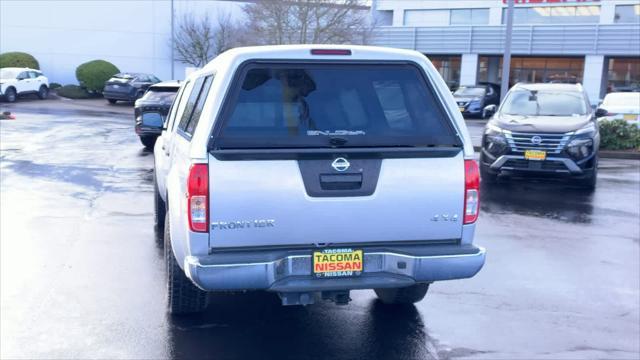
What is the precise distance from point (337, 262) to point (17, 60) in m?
37.1

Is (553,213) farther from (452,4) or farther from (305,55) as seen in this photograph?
(452,4)

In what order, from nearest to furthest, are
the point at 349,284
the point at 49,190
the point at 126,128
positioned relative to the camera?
1. the point at 349,284
2. the point at 49,190
3. the point at 126,128

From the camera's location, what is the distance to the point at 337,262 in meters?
4.41

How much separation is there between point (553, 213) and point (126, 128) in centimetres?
1536

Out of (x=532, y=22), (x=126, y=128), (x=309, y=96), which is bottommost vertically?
(x=126, y=128)

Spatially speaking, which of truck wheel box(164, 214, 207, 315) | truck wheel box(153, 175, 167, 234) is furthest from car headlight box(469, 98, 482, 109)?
truck wheel box(164, 214, 207, 315)

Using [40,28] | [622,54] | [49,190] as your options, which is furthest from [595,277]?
[40,28]

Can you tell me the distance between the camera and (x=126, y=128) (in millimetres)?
21688

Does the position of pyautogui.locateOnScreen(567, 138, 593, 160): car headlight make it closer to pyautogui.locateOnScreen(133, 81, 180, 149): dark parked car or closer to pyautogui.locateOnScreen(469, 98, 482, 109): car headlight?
pyautogui.locateOnScreen(133, 81, 180, 149): dark parked car

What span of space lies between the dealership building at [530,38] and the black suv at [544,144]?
2805cm

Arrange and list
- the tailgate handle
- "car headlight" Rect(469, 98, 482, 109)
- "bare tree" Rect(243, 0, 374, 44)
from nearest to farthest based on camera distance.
Answer: the tailgate handle, "bare tree" Rect(243, 0, 374, 44), "car headlight" Rect(469, 98, 482, 109)

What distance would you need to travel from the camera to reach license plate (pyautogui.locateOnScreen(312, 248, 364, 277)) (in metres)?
4.38

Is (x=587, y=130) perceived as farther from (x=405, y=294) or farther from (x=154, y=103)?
(x=154, y=103)

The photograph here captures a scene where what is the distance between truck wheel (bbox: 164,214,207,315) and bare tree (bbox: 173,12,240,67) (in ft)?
116
